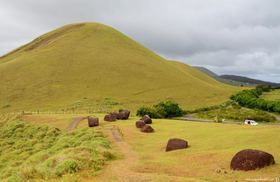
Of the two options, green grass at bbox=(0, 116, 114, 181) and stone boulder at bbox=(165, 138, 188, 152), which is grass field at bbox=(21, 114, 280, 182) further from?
green grass at bbox=(0, 116, 114, 181)

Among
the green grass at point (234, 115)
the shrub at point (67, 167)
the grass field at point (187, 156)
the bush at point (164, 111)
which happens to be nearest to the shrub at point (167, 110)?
the bush at point (164, 111)

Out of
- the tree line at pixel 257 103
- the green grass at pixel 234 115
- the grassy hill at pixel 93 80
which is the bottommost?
the green grass at pixel 234 115

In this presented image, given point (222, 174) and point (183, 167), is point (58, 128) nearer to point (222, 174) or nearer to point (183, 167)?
point (183, 167)

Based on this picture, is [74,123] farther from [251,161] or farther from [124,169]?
[251,161]

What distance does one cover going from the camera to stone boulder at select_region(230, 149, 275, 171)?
2112 cm

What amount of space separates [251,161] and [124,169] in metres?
7.87

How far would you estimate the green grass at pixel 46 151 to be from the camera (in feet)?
75.3

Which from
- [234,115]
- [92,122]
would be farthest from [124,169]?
[234,115]

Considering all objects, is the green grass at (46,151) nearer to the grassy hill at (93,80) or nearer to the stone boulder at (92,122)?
the stone boulder at (92,122)

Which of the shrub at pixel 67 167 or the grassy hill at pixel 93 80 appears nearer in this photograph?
the shrub at pixel 67 167

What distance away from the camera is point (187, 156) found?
26.4m

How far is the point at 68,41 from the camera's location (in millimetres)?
155750

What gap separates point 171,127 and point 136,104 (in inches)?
2026

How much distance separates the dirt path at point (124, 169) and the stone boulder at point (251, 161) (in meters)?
5.57
